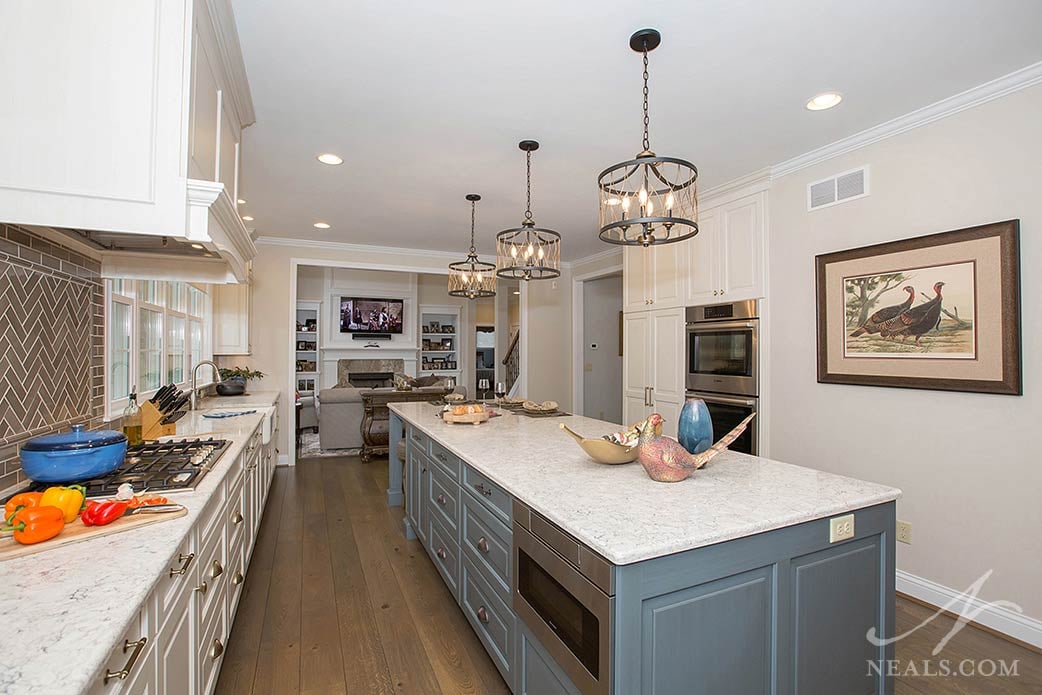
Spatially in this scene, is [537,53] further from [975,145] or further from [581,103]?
[975,145]

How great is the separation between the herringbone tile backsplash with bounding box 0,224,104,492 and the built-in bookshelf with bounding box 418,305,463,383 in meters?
7.88

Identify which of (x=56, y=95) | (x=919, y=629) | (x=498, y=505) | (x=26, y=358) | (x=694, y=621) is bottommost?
(x=919, y=629)

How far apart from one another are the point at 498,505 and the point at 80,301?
1.88 meters

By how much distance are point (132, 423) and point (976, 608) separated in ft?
13.5

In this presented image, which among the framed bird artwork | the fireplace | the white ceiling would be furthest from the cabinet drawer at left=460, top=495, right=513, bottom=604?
the fireplace

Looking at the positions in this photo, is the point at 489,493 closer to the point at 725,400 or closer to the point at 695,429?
the point at 695,429

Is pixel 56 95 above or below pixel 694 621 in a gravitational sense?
above

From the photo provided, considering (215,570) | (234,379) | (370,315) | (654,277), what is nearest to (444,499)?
(215,570)

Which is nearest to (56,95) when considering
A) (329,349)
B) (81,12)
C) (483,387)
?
(81,12)

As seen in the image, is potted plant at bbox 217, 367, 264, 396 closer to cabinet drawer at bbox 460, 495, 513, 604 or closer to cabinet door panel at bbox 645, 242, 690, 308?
cabinet drawer at bbox 460, 495, 513, 604

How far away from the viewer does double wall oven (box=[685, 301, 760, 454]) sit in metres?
3.54

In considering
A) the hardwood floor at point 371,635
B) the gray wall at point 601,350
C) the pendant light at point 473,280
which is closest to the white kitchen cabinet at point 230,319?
the hardwood floor at point 371,635

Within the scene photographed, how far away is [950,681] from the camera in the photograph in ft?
6.46

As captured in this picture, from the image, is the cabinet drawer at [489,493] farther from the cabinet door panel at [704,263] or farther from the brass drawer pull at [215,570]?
the cabinet door panel at [704,263]
